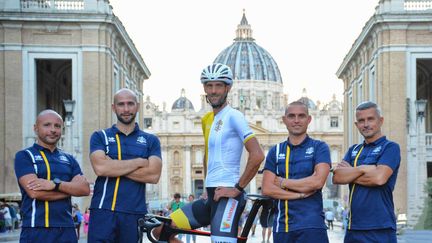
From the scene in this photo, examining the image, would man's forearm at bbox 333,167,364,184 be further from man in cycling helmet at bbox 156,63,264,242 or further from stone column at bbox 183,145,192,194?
stone column at bbox 183,145,192,194

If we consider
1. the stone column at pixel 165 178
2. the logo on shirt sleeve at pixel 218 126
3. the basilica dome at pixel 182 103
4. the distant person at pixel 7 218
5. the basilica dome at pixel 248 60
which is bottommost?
the stone column at pixel 165 178

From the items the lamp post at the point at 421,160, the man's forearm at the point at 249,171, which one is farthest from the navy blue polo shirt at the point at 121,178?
the lamp post at the point at 421,160

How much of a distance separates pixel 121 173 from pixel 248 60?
572 feet

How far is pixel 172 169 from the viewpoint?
133000mm

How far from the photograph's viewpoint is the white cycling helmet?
8.47 m

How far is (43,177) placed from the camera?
860cm

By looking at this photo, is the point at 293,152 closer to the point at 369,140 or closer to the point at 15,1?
the point at 369,140

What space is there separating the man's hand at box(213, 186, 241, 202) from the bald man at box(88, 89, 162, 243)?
2.27ft

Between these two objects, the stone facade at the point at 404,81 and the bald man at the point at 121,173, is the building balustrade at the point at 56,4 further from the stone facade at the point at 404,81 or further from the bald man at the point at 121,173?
the bald man at the point at 121,173

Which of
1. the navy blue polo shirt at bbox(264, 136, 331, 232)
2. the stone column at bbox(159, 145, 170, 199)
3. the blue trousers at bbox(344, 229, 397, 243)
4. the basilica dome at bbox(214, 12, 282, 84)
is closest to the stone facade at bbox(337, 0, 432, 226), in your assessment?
the blue trousers at bbox(344, 229, 397, 243)

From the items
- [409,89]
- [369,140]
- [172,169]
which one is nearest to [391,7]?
[409,89]

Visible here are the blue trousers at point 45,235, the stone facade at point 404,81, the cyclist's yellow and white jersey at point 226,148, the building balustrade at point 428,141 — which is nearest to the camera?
the cyclist's yellow and white jersey at point 226,148

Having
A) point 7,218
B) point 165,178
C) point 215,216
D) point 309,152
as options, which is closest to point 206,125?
point 215,216

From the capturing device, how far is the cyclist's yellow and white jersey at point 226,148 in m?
8.39
